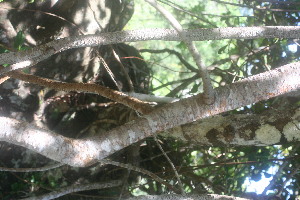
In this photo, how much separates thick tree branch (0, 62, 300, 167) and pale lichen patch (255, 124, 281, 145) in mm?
482

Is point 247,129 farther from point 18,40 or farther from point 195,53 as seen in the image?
point 18,40

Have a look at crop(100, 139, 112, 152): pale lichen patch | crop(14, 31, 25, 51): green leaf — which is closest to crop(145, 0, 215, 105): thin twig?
crop(100, 139, 112, 152): pale lichen patch

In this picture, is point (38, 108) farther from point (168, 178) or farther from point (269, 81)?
point (269, 81)

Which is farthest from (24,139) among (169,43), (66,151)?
(169,43)

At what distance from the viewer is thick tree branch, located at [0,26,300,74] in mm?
1376

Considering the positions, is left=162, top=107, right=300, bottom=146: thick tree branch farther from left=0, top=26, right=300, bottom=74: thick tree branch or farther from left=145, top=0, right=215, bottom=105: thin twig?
left=0, top=26, right=300, bottom=74: thick tree branch

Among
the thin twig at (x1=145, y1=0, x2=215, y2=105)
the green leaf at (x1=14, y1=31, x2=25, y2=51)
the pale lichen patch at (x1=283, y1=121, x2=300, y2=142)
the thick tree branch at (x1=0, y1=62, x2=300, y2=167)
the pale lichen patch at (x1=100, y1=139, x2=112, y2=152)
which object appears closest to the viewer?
the thin twig at (x1=145, y1=0, x2=215, y2=105)

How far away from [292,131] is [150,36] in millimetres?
1169

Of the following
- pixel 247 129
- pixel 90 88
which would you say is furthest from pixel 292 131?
pixel 90 88

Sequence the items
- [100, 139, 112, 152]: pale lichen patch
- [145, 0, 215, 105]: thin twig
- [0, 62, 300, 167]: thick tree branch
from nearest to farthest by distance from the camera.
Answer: [145, 0, 215, 105]: thin twig < [0, 62, 300, 167]: thick tree branch < [100, 139, 112, 152]: pale lichen patch

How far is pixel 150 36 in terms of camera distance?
138 cm

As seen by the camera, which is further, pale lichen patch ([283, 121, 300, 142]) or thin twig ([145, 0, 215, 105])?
pale lichen patch ([283, 121, 300, 142])

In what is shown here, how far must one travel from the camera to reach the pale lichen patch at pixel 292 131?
1.98 meters

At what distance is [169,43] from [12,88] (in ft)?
13.0
